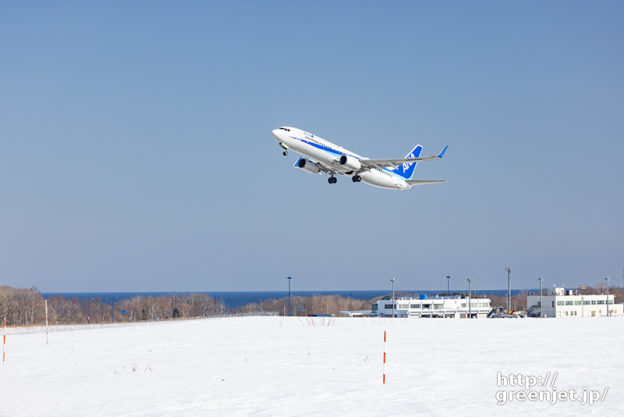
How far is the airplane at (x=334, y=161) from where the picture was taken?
57750mm

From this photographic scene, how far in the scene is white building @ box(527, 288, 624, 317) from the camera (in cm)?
13512

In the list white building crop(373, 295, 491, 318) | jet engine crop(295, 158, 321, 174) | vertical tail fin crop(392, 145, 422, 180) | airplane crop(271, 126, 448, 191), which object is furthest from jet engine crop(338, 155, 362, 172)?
white building crop(373, 295, 491, 318)

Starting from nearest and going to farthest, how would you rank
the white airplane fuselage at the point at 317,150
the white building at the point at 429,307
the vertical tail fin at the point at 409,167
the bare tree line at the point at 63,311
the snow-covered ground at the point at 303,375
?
the snow-covered ground at the point at 303,375 < the white airplane fuselage at the point at 317,150 < the vertical tail fin at the point at 409,167 < the bare tree line at the point at 63,311 < the white building at the point at 429,307

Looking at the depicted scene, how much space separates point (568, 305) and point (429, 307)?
30.6 m

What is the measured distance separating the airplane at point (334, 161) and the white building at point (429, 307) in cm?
8168

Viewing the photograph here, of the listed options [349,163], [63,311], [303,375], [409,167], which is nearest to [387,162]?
[349,163]

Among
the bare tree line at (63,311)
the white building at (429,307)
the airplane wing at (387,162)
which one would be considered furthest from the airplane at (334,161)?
the white building at (429,307)

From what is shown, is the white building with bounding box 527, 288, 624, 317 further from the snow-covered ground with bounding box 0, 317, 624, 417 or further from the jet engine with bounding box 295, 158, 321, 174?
the snow-covered ground with bounding box 0, 317, 624, 417

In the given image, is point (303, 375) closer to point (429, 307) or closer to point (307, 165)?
point (307, 165)

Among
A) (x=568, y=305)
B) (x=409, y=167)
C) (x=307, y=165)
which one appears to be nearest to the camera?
(x=307, y=165)

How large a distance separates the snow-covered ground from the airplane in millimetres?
20736

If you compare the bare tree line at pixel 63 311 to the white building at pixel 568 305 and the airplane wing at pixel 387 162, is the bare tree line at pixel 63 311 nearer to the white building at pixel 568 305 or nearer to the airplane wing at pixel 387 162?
the airplane wing at pixel 387 162

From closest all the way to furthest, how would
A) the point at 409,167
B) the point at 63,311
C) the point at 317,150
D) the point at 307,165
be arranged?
the point at 317,150 < the point at 307,165 < the point at 409,167 < the point at 63,311

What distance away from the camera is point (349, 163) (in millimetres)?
60812
